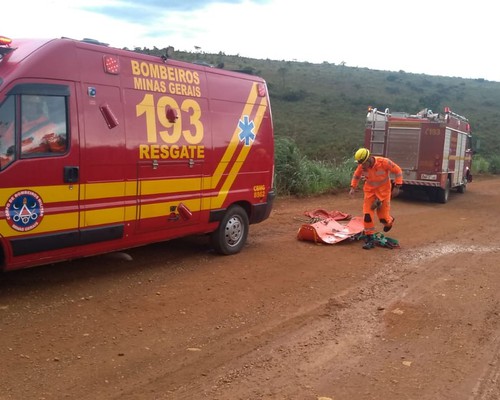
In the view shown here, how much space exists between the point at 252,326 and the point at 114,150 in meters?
2.39

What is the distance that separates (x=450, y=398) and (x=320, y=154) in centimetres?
2764

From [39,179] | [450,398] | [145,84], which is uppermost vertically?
[145,84]

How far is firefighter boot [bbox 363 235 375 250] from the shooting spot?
869cm

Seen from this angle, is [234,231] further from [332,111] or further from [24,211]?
[332,111]

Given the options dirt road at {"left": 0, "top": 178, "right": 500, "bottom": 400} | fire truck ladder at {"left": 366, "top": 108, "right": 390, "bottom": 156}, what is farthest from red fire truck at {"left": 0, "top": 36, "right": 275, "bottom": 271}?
fire truck ladder at {"left": 366, "top": 108, "right": 390, "bottom": 156}

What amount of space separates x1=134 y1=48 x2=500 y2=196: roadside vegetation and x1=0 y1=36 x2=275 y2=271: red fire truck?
0.86 meters

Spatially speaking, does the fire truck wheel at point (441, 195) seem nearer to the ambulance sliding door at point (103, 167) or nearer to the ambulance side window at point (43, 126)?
the ambulance sliding door at point (103, 167)

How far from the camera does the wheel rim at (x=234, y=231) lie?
765cm

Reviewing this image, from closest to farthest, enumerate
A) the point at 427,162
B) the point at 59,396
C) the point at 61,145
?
the point at 59,396 < the point at 61,145 < the point at 427,162

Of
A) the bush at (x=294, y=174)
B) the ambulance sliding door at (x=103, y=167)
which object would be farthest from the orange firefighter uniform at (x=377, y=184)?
the bush at (x=294, y=174)

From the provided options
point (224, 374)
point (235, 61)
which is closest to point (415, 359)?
point (224, 374)

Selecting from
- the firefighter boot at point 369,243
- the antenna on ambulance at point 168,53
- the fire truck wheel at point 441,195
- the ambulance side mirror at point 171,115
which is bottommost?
the firefighter boot at point 369,243

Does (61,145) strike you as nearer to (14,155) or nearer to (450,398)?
(14,155)

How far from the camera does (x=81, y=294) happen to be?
5559 mm
